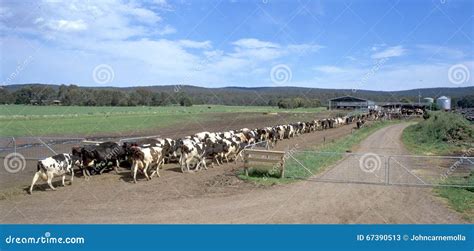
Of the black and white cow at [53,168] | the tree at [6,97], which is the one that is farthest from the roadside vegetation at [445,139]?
the tree at [6,97]

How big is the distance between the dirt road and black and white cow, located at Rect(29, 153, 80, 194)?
1.68 feet

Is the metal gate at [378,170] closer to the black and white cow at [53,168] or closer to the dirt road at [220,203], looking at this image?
the dirt road at [220,203]

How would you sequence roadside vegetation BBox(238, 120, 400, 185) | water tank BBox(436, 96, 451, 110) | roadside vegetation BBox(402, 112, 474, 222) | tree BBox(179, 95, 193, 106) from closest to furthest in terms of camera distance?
roadside vegetation BBox(238, 120, 400, 185), roadside vegetation BBox(402, 112, 474, 222), water tank BBox(436, 96, 451, 110), tree BBox(179, 95, 193, 106)

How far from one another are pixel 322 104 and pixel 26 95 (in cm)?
8293

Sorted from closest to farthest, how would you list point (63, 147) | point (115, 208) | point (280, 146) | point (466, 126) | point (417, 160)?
→ point (115, 208) → point (417, 160) → point (63, 147) → point (280, 146) → point (466, 126)

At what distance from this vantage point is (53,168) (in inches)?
552

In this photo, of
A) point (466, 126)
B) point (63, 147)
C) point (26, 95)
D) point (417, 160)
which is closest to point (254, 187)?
point (417, 160)

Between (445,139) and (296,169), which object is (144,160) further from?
(445,139)

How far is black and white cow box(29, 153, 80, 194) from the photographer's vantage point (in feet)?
44.9

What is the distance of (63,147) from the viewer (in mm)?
25766

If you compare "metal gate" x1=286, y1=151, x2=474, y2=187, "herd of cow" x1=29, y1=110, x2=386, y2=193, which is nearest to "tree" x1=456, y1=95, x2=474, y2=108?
"metal gate" x1=286, y1=151, x2=474, y2=187

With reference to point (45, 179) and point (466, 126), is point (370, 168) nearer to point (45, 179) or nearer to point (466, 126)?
point (45, 179)

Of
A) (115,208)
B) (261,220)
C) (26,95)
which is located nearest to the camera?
(261,220)

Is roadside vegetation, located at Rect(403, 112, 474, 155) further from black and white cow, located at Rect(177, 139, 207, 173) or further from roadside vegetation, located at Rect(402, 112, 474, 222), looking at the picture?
black and white cow, located at Rect(177, 139, 207, 173)
